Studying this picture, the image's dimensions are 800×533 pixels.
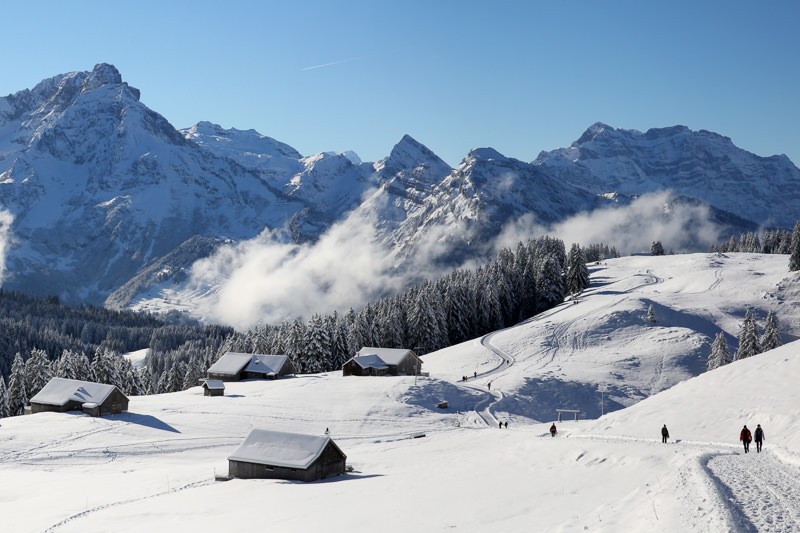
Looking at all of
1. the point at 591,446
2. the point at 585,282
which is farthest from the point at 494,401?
the point at 585,282

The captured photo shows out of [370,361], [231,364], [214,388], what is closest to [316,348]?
[231,364]

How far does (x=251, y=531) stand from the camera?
32406 mm

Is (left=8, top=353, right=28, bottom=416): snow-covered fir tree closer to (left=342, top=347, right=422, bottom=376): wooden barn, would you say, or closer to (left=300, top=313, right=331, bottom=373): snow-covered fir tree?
(left=300, top=313, right=331, bottom=373): snow-covered fir tree

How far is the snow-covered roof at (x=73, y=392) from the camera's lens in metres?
75.3

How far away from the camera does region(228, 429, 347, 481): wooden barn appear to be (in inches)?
1842

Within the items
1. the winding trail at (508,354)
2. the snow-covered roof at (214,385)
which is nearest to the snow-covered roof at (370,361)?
the winding trail at (508,354)

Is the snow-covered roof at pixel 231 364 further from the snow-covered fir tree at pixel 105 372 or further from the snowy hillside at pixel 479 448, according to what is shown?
the snow-covered fir tree at pixel 105 372

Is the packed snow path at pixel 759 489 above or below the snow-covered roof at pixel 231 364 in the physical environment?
below

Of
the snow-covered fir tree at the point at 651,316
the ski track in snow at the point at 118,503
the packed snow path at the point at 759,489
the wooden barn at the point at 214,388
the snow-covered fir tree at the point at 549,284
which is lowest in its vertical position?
the ski track in snow at the point at 118,503

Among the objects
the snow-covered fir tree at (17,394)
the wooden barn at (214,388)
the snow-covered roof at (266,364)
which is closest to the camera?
the wooden barn at (214,388)

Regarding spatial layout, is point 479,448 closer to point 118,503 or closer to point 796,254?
point 118,503

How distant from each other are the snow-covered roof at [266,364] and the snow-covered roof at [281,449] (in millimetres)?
49429

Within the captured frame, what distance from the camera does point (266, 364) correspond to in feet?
327

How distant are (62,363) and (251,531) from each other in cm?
8205
